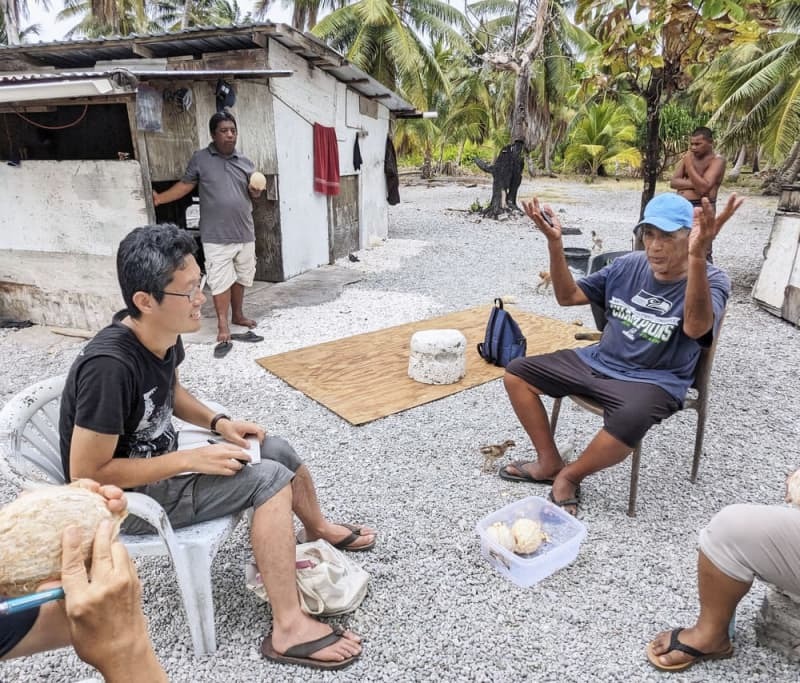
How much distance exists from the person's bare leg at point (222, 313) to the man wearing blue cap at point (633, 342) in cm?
325

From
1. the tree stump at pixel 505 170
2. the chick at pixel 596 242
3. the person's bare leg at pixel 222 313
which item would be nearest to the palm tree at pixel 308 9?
the tree stump at pixel 505 170

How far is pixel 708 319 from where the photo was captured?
252cm

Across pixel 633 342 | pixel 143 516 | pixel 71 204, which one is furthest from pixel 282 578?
pixel 71 204

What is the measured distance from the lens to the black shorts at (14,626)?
3.72 ft

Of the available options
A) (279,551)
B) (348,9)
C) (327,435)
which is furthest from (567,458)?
(348,9)

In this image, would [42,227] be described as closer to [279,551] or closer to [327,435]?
[327,435]

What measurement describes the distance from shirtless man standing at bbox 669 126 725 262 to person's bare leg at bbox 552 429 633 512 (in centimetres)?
453

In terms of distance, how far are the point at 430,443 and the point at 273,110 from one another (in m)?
5.44

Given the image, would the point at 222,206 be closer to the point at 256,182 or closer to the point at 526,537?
the point at 256,182

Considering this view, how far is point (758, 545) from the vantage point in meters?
1.73

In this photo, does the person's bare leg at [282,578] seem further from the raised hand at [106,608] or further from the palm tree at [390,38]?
the palm tree at [390,38]

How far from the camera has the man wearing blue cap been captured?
8.43 ft

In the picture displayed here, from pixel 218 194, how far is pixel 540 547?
4323 millimetres

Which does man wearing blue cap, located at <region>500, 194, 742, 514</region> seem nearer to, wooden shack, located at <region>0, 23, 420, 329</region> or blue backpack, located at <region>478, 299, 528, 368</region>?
blue backpack, located at <region>478, 299, 528, 368</region>
